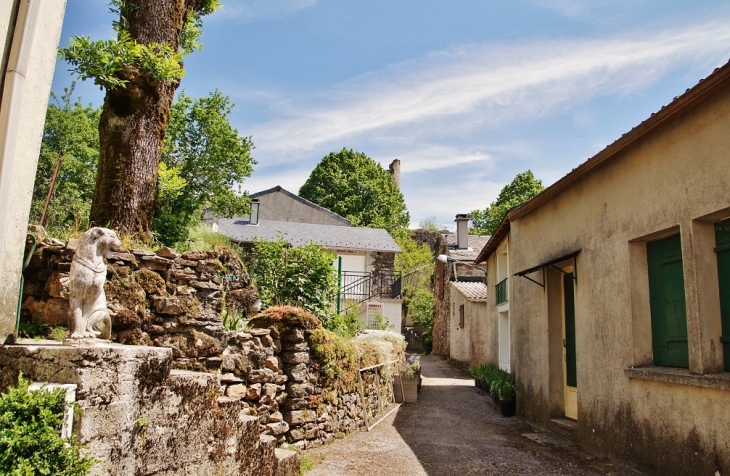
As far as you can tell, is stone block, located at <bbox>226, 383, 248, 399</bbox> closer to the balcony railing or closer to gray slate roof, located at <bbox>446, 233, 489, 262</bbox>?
the balcony railing

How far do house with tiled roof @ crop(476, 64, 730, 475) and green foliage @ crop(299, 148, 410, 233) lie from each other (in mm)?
29278

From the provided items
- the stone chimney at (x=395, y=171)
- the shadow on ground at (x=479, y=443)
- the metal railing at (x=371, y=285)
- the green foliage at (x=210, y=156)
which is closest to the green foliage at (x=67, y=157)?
the green foliage at (x=210, y=156)

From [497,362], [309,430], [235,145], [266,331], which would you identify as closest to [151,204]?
[266,331]

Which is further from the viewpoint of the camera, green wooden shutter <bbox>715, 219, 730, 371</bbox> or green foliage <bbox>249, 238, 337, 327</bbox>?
green foliage <bbox>249, 238, 337, 327</bbox>

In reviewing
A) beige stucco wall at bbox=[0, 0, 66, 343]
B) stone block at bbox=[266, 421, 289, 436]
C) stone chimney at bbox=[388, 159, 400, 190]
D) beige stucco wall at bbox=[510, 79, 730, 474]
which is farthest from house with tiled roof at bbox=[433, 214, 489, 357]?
beige stucco wall at bbox=[0, 0, 66, 343]

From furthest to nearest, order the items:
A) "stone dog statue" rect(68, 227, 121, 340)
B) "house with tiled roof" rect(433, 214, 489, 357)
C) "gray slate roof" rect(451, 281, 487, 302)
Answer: "house with tiled roof" rect(433, 214, 489, 357), "gray slate roof" rect(451, 281, 487, 302), "stone dog statue" rect(68, 227, 121, 340)

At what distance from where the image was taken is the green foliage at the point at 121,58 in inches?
264

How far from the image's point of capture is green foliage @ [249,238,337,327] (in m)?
9.38

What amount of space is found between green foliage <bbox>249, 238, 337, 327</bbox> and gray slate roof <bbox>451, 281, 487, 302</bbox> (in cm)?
1187

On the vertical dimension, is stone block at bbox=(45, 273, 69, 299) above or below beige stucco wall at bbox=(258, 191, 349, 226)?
below

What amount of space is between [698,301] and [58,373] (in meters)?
5.70

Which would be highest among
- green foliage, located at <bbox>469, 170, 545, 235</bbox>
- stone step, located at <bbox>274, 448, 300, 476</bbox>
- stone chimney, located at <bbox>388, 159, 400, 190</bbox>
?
stone chimney, located at <bbox>388, 159, 400, 190</bbox>

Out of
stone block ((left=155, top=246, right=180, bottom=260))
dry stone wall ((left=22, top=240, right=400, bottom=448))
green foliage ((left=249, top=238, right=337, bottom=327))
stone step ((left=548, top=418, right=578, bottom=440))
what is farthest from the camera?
green foliage ((left=249, top=238, right=337, bottom=327))

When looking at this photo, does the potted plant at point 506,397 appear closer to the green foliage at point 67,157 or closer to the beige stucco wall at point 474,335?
the beige stucco wall at point 474,335
